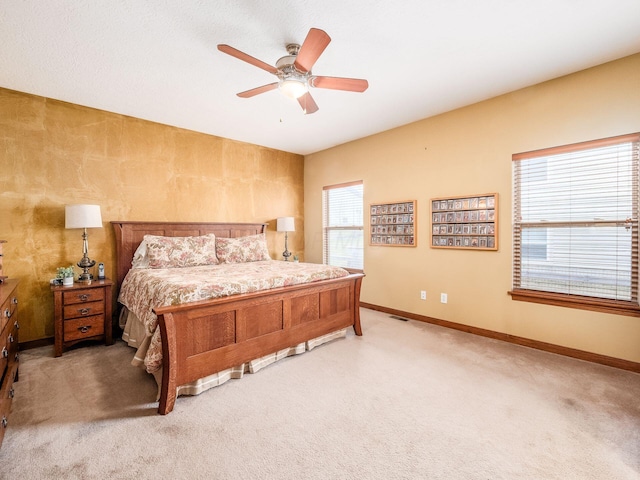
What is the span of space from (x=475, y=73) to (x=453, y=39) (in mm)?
655

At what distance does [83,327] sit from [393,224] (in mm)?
3847

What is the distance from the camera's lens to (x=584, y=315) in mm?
2803

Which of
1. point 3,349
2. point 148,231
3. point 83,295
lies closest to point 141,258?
point 148,231

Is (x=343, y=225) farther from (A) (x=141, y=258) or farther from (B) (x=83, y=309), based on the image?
(B) (x=83, y=309)

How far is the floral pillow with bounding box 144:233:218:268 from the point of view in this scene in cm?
355

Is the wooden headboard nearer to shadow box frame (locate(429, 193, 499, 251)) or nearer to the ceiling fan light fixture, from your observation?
the ceiling fan light fixture

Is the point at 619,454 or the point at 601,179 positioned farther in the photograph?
the point at 601,179

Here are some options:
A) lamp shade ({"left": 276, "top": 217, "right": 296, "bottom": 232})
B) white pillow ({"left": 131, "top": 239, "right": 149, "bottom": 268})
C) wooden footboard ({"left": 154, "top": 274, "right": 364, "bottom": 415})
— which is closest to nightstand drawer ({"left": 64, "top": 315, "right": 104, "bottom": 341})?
white pillow ({"left": 131, "top": 239, "right": 149, "bottom": 268})

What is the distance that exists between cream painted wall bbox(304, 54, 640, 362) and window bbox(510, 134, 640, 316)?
0.33ft

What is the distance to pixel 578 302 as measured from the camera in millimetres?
2818

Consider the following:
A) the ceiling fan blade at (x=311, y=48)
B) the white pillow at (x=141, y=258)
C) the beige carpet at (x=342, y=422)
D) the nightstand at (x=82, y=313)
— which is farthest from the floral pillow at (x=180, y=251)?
the ceiling fan blade at (x=311, y=48)

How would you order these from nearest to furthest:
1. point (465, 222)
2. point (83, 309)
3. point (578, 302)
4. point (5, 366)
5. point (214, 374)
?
point (5, 366)
point (214, 374)
point (578, 302)
point (83, 309)
point (465, 222)

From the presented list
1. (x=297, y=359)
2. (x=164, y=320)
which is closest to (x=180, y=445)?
(x=164, y=320)

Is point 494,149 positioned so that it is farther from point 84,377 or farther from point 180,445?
point 84,377
